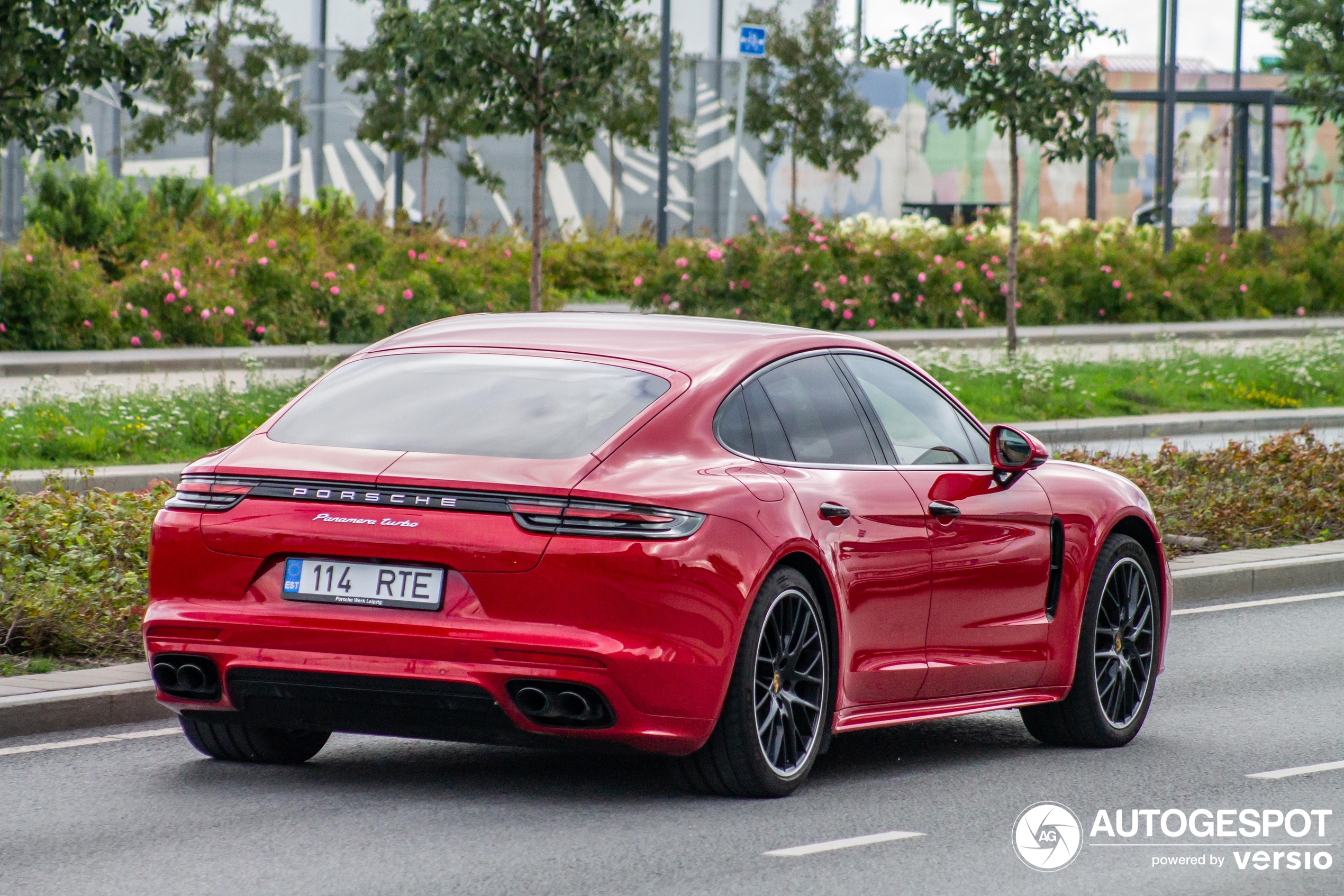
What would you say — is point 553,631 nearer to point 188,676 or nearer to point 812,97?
point 188,676

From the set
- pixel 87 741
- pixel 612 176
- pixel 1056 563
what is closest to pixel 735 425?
pixel 1056 563

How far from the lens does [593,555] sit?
18.0 ft

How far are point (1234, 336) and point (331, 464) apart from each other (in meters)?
27.8

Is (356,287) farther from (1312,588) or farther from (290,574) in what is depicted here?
(290,574)

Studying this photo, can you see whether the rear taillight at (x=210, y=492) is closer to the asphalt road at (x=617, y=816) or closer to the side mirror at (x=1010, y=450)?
the asphalt road at (x=617, y=816)

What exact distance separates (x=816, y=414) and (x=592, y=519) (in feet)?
3.91

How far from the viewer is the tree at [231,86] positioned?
36.0m

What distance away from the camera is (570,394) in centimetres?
599

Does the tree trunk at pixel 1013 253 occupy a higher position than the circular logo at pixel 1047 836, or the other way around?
the tree trunk at pixel 1013 253

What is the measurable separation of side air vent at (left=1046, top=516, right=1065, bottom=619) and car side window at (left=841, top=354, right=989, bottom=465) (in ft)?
1.19

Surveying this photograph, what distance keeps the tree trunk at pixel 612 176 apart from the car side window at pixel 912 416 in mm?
32929

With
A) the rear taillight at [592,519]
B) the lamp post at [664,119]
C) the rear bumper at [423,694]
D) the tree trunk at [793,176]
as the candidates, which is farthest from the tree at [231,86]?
the rear taillight at [592,519]

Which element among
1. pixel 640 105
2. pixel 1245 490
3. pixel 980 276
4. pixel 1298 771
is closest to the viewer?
pixel 1298 771

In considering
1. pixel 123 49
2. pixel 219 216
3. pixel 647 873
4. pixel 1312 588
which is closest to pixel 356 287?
pixel 219 216
